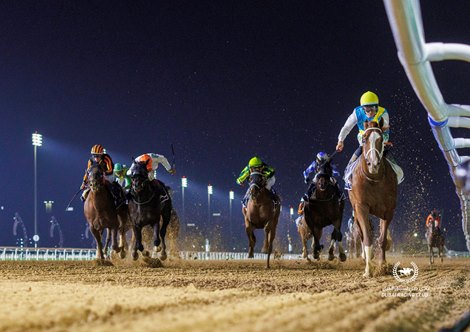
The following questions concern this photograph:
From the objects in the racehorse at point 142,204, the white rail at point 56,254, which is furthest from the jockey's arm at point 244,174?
the white rail at point 56,254

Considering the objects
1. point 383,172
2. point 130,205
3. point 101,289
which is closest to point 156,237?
point 130,205

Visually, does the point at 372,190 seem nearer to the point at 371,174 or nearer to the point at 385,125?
the point at 371,174

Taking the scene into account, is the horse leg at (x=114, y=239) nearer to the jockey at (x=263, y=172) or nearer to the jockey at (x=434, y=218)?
the jockey at (x=263, y=172)

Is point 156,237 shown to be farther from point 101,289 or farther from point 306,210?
point 101,289

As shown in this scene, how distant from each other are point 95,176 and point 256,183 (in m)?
4.51

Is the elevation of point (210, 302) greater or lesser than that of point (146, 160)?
lesser

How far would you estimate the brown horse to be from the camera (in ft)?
44.6

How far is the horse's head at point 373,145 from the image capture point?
13422 mm

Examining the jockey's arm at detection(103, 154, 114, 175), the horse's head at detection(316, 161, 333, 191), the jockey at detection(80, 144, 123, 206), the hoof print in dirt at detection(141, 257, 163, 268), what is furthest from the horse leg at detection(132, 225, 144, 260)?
the horse's head at detection(316, 161, 333, 191)

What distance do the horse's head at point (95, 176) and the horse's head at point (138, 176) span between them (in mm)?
855

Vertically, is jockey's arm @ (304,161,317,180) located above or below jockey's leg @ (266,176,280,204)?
above

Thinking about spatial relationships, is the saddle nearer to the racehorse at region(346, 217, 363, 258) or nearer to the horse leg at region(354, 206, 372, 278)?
the horse leg at region(354, 206, 372, 278)

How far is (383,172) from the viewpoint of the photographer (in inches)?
551

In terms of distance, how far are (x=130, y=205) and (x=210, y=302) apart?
12.9m
